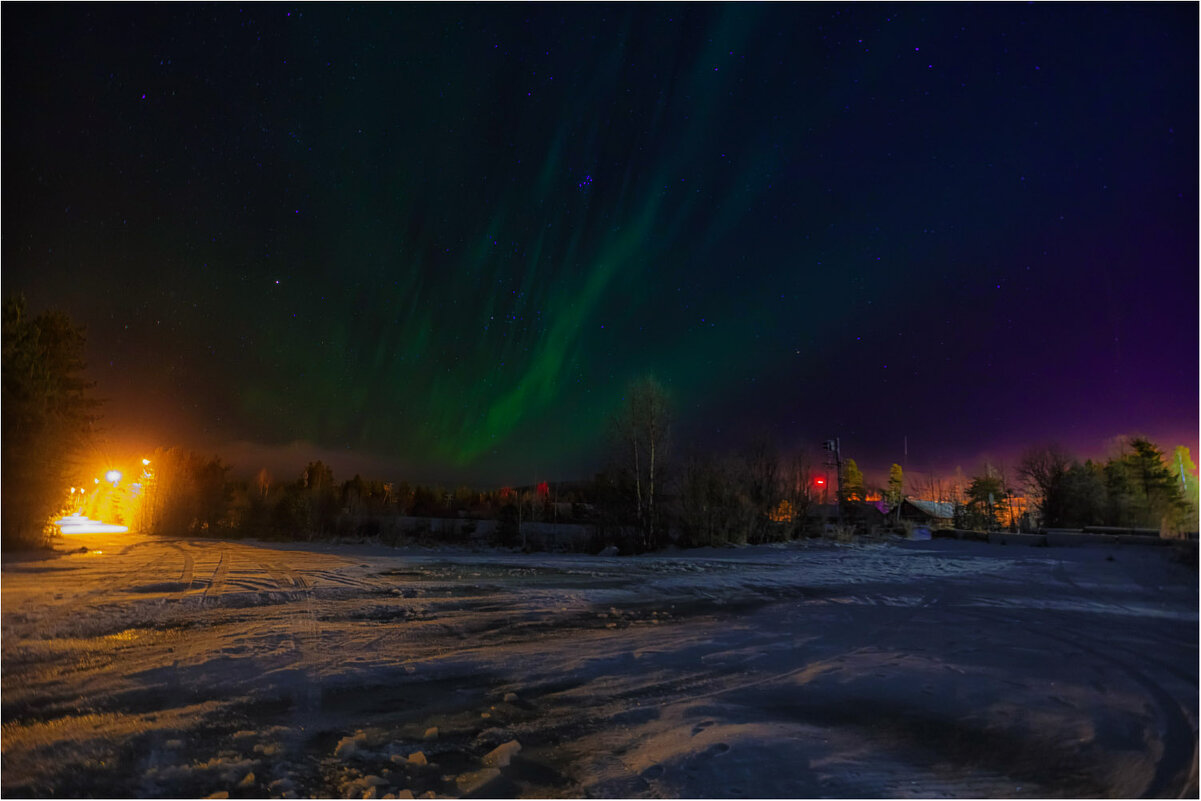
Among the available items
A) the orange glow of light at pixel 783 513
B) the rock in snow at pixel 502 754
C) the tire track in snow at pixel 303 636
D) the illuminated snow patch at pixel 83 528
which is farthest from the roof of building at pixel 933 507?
the illuminated snow patch at pixel 83 528

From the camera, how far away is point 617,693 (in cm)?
512

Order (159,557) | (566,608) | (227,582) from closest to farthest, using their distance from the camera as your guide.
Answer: (566,608) → (227,582) → (159,557)

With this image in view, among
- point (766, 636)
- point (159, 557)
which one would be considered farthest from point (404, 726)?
point (159, 557)

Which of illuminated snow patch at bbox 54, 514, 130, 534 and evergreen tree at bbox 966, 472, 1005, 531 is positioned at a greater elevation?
evergreen tree at bbox 966, 472, 1005, 531

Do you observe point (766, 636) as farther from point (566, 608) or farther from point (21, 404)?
point (21, 404)

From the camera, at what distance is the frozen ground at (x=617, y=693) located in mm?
3582

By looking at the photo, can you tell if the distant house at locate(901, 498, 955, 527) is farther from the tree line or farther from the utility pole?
the utility pole

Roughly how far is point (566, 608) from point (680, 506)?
1902 centimetres

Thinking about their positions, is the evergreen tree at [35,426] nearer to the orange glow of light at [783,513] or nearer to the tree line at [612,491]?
the tree line at [612,491]

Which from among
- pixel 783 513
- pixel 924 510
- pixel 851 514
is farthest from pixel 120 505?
pixel 924 510

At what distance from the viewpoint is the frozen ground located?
3.58 m

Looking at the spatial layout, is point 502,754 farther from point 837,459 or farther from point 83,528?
point 83,528

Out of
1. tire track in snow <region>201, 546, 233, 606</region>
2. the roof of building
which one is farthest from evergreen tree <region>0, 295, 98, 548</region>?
the roof of building

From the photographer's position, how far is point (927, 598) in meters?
9.86
